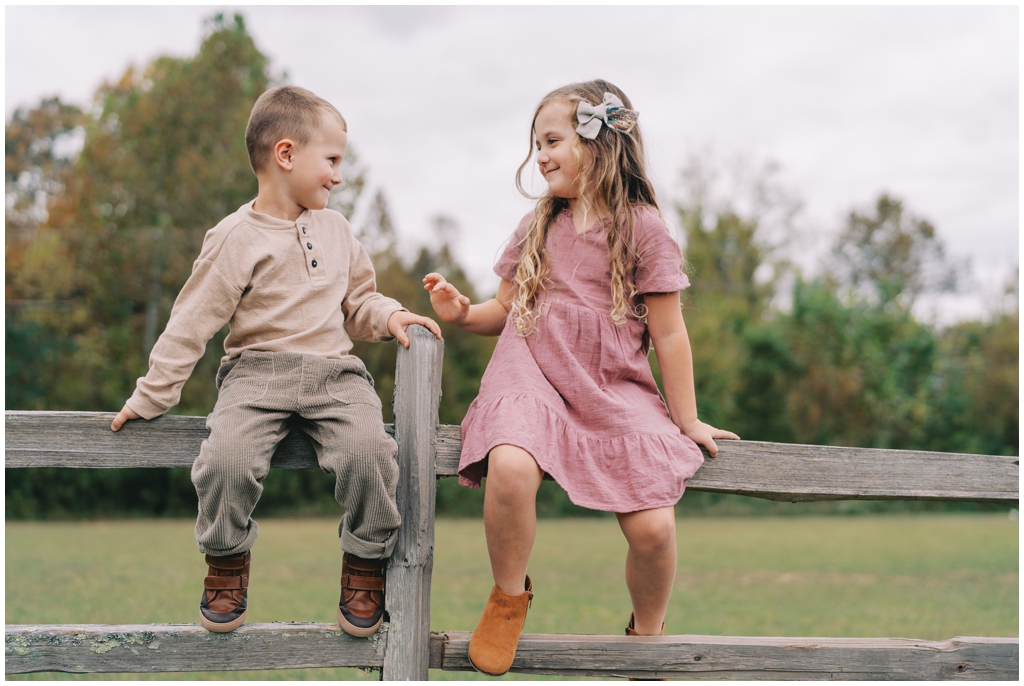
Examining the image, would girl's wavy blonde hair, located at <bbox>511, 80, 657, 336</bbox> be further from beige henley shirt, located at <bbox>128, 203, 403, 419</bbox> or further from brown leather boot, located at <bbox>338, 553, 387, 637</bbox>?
brown leather boot, located at <bbox>338, 553, 387, 637</bbox>

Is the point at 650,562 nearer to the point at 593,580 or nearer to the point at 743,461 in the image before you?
the point at 743,461

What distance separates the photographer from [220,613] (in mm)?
2410

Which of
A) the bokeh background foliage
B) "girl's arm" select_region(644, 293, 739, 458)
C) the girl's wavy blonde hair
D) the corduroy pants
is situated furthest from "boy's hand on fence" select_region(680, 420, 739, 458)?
the bokeh background foliage

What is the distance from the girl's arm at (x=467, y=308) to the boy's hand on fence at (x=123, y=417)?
926 mm

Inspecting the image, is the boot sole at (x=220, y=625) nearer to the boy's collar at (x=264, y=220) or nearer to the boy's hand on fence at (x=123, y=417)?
the boy's hand on fence at (x=123, y=417)

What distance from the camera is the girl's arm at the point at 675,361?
271cm

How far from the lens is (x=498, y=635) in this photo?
2.48 m

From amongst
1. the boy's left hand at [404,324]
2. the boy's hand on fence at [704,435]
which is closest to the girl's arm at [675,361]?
the boy's hand on fence at [704,435]

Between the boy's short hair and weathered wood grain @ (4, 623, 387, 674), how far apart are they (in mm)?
1392

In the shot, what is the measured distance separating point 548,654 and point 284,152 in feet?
5.65

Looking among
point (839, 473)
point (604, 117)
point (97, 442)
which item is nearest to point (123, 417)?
point (97, 442)

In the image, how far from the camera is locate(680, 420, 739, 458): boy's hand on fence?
105 inches

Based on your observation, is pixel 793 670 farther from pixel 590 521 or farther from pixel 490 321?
pixel 590 521

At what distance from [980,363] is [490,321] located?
2006cm
